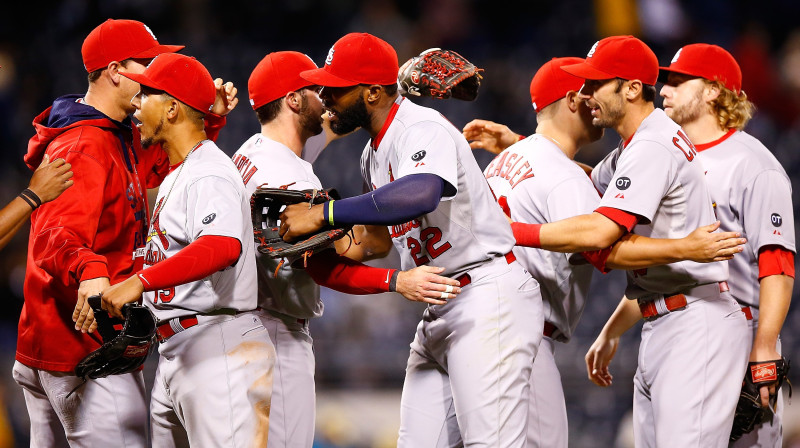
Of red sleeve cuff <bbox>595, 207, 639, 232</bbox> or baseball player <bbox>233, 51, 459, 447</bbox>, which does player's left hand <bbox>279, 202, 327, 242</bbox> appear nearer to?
baseball player <bbox>233, 51, 459, 447</bbox>

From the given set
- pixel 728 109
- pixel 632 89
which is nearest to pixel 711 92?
pixel 728 109

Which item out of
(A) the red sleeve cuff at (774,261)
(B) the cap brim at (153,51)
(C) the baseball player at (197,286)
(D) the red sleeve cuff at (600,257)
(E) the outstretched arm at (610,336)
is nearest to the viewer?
(C) the baseball player at (197,286)

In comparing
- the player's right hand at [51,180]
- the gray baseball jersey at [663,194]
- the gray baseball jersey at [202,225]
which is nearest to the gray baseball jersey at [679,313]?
the gray baseball jersey at [663,194]

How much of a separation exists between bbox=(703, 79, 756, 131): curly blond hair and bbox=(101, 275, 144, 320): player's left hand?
297 centimetres

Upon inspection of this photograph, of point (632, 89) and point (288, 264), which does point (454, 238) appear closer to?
point (288, 264)

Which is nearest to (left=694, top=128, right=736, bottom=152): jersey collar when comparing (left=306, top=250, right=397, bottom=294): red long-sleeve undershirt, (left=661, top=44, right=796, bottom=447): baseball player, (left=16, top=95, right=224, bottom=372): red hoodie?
(left=661, top=44, right=796, bottom=447): baseball player

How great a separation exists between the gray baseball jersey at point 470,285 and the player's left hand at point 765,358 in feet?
3.70

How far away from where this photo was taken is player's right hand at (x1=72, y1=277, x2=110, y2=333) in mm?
3344

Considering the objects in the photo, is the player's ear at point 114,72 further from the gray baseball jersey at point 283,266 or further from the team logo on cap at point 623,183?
the team logo on cap at point 623,183

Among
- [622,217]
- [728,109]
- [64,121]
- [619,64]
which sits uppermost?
[619,64]

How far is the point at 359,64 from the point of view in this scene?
352cm

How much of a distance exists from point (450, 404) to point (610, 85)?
1631 millimetres

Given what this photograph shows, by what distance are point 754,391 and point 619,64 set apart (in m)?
1.63

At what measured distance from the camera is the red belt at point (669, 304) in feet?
12.6
